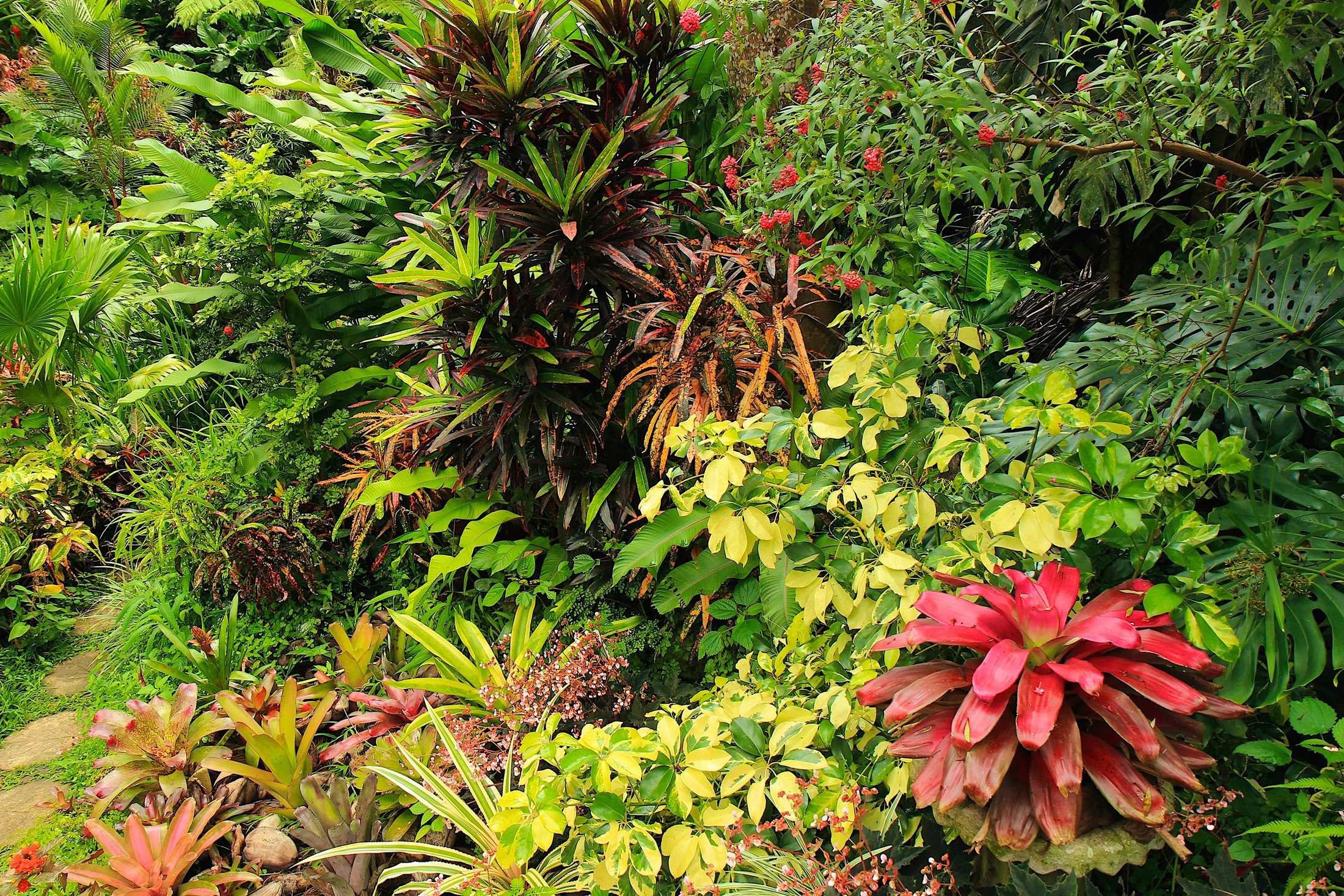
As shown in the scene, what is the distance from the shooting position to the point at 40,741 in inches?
120

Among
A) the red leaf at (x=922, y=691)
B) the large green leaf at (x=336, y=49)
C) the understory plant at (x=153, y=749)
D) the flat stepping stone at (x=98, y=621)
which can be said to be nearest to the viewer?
the red leaf at (x=922, y=691)

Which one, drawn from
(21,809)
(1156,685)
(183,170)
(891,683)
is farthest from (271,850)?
(183,170)

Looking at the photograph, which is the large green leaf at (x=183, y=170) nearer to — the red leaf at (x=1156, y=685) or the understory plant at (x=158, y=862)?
the understory plant at (x=158, y=862)

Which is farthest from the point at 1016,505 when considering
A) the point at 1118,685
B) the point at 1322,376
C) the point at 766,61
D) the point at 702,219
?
the point at 702,219

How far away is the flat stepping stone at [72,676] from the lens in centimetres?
336

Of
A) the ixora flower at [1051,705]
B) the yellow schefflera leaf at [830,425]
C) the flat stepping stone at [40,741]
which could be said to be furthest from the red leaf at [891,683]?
the flat stepping stone at [40,741]

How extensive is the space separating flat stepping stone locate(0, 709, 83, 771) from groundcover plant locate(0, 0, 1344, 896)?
35 millimetres

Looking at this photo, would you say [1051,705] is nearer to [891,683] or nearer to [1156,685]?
[1156,685]

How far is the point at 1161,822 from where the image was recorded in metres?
1.11

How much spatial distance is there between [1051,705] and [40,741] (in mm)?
3589

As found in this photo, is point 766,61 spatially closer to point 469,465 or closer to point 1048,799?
point 469,465

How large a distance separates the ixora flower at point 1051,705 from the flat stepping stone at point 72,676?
11.6 ft

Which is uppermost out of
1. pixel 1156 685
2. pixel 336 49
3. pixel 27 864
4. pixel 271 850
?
pixel 336 49

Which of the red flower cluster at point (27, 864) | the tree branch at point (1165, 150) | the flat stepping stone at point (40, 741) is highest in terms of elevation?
the tree branch at point (1165, 150)
